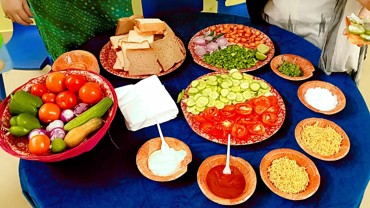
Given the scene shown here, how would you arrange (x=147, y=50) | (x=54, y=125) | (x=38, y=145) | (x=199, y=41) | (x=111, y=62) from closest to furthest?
(x=38, y=145), (x=54, y=125), (x=147, y=50), (x=111, y=62), (x=199, y=41)

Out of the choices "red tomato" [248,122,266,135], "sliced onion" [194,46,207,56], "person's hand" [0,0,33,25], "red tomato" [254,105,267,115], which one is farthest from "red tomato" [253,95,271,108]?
"person's hand" [0,0,33,25]

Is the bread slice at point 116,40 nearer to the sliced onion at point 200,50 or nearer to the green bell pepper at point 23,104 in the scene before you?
the sliced onion at point 200,50

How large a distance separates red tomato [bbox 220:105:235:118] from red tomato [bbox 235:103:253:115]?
2cm

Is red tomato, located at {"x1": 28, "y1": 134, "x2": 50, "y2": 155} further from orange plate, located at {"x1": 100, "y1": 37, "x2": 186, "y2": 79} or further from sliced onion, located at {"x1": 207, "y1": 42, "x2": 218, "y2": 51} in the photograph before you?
sliced onion, located at {"x1": 207, "y1": 42, "x2": 218, "y2": 51}

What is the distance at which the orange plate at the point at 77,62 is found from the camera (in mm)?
1932

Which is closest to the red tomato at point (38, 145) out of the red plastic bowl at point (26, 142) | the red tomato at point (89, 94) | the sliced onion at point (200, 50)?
the red plastic bowl at point (26, 142)

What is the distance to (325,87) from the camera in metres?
1.87

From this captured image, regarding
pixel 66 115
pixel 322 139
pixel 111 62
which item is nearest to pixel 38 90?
pixel 66 115

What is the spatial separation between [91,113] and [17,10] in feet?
3.63

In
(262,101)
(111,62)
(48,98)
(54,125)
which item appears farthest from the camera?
(111,62)

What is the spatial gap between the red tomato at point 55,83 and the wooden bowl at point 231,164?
2.41ft

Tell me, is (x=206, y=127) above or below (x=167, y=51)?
below

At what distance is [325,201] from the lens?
143 centimetres

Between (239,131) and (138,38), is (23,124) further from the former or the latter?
(239,131)
